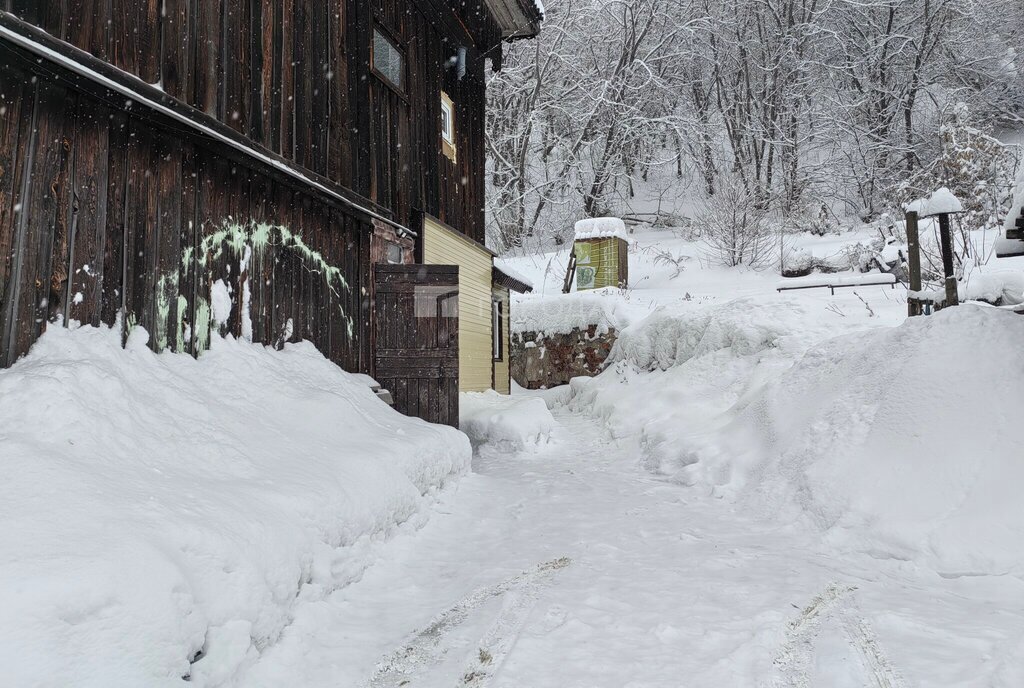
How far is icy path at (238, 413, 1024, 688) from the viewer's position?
114 inches

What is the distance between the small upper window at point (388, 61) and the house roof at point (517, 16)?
4.44 meters

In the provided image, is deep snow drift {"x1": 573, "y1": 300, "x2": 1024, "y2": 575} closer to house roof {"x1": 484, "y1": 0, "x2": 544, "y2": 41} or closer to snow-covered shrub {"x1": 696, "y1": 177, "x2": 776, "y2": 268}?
house roof {"x1": 484, "y1": 0, "x2": 544, "y2": 41}

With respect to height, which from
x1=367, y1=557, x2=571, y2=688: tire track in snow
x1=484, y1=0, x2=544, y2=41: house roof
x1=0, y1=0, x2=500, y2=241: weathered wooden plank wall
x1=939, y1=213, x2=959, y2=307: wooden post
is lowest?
x1=367, y1=557, x2=571, y2=688: tire track in snow

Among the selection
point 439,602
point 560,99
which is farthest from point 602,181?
point 439,602

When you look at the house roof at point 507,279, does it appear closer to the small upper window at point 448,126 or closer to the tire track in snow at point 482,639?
the small upper window at point 448,126

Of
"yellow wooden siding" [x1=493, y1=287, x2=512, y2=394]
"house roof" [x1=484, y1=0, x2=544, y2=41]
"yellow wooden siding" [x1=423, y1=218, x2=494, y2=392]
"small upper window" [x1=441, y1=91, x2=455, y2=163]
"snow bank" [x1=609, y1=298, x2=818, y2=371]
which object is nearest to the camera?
"snow bank" [x1=609, y1=298, x2=818, y2=371]

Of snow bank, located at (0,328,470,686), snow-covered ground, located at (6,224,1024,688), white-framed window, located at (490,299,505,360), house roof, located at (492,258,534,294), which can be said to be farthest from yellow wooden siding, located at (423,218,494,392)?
snow bank, located at (0,328,470,686)

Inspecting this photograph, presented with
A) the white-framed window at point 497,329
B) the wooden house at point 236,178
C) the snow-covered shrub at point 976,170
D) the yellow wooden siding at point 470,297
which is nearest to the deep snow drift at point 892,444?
the wooden house at point 236,178

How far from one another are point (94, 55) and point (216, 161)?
53.3 inches

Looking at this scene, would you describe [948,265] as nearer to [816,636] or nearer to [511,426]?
[511,426]

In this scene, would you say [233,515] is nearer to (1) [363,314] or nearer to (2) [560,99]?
(1) [363,314]

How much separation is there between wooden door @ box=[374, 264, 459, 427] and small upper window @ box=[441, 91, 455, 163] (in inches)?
147

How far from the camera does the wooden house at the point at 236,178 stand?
400 cm

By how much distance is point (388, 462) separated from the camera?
512 centimetres
